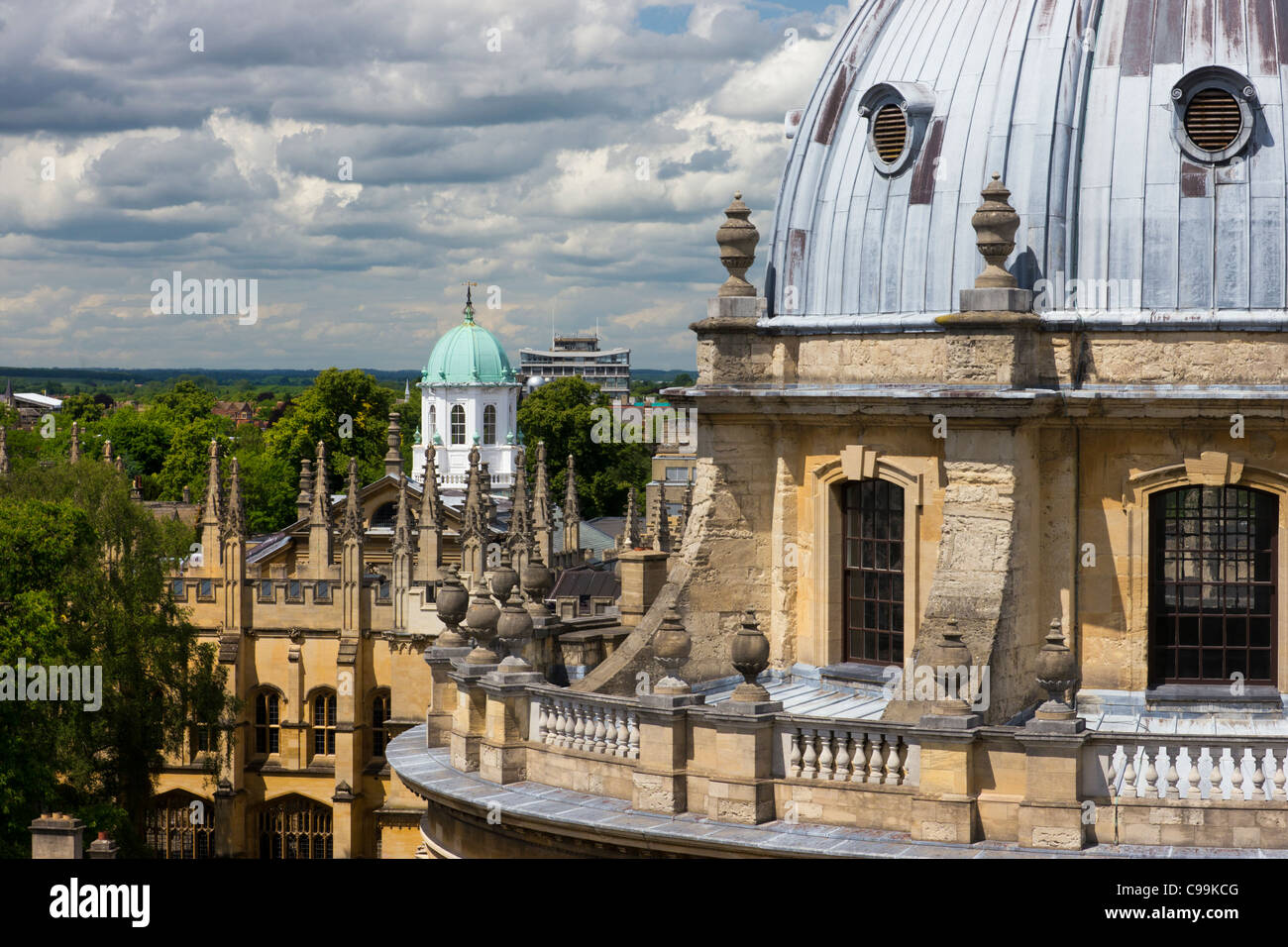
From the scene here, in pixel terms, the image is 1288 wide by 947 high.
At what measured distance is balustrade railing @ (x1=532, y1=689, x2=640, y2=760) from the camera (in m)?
24.0

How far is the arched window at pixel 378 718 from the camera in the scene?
56812mm

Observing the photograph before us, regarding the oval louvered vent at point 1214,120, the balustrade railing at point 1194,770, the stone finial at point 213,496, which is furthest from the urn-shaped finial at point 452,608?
the stone finial at point 213,496

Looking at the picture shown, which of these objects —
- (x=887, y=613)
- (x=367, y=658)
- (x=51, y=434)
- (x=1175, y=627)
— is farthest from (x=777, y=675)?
(x=51, y=434)

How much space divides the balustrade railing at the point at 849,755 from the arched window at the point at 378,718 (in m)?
35.5

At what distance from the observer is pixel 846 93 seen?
2884 cm

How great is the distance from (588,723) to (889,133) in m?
9.52

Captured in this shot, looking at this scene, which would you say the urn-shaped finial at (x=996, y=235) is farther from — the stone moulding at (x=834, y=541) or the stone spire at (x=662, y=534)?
the stone spire at (x=662, y=534)

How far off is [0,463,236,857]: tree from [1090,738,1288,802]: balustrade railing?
21.8 m

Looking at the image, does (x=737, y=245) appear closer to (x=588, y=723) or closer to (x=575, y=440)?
(x=588, y=723)

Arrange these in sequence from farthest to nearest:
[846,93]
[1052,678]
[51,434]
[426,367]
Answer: [426,367]
[51,434]
[846,93]
[1052,678]

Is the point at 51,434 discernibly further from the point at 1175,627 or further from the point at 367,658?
the point at 1175,627

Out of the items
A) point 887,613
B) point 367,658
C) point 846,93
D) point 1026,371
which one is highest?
point 846,93
